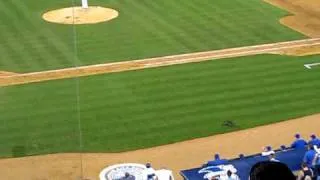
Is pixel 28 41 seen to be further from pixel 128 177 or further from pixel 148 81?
pixel 128 177

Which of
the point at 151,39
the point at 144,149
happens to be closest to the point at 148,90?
the point at 144,149

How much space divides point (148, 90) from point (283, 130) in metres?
4.66

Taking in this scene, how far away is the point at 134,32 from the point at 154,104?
24.7 feet

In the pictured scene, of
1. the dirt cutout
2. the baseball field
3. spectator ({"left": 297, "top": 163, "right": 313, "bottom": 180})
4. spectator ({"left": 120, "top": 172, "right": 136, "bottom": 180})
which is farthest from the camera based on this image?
the dirt cutout

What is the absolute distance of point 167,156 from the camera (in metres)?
13.7

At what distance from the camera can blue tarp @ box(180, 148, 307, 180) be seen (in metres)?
11.0

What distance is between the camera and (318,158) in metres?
11.0

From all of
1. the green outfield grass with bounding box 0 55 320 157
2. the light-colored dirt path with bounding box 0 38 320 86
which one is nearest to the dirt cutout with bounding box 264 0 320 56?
the light-colored dirt path with bounding box 0 38 320 86

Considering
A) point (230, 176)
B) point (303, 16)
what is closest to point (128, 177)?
point (230, 176)

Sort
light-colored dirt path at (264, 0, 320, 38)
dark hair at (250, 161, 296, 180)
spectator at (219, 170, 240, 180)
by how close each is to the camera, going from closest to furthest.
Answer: dark hair at (250, 161, 296, 180) → spectator at (219, 170, 240, 180) → light-colored dirt path at (264, 0, 320, 38)

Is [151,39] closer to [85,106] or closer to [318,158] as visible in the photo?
[85,106]

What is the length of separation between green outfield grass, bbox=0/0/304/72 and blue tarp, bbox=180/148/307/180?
392 inches

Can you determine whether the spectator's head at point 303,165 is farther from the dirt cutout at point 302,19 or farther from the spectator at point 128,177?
the dirt cutout at point 302,19

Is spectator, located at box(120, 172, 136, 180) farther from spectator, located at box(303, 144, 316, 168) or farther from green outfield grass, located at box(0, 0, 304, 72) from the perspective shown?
green outfield grass, located at box(0, 0, 304, 72)
